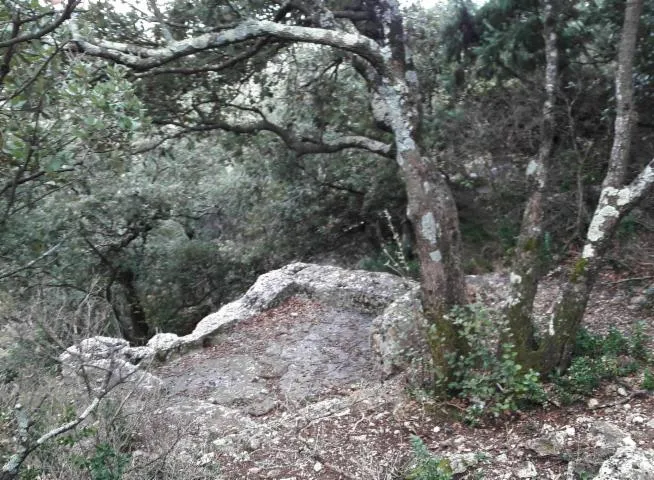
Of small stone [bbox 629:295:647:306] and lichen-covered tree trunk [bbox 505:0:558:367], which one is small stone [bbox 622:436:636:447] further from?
small stone [bbox 629:295:647:306]

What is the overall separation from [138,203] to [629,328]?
344 inches

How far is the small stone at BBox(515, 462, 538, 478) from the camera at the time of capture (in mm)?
3602

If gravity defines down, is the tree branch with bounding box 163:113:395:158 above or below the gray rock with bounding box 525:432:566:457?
above

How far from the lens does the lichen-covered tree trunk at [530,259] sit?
451cm

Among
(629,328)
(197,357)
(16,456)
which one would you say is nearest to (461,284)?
(629,328)

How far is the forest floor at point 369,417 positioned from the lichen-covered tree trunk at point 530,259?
1.93 feet

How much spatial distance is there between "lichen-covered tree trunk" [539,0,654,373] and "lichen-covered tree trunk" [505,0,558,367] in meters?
0.17

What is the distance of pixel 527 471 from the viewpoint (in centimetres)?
363

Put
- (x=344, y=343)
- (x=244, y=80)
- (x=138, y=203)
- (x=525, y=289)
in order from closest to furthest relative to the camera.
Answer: (x=525, y=289) → (x=344, y=343) → (x=244, y=80) → (x=138, y=203)

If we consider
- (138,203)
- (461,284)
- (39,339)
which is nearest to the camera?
(39,339)

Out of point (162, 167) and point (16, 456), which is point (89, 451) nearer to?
point (16, 456)

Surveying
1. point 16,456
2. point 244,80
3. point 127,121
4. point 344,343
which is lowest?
point 344,343

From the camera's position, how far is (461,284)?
16.3ft

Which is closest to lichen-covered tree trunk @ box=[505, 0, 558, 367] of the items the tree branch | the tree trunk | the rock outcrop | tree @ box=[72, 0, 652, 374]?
tree @ box=[72, 0, 652, 374]
